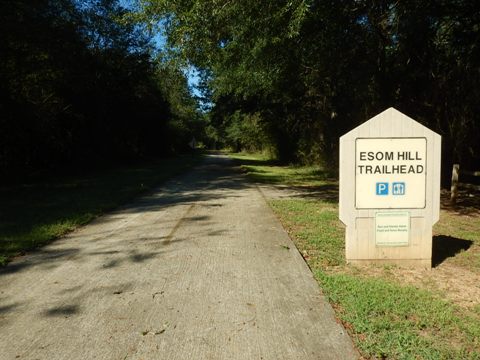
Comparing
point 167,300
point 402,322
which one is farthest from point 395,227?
point 167,300

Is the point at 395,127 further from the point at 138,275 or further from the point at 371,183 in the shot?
the point at 138,275

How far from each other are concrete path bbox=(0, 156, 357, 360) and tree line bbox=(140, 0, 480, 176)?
4.81 m

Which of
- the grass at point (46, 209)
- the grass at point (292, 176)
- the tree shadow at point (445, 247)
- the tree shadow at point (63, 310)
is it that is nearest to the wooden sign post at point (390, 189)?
the tree shadow at point (445, 247)

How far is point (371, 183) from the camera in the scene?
18.1 feet

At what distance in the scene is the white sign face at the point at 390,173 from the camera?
18.0 feet

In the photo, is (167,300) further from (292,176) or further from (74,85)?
(74,85)

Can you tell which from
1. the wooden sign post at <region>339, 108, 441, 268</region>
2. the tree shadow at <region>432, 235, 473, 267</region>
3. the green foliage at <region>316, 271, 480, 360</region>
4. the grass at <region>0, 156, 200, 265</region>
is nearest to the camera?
the green foliage at <region>316, 271, 480, 360</region>

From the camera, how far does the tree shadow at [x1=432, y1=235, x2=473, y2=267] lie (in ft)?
19.4

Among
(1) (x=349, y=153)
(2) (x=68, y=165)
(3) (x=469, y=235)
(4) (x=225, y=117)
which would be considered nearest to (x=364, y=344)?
(1) (x=349, y=153)

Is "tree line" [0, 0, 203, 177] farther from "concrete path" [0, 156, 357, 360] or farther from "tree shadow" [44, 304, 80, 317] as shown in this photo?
"tree shadow" [44, 304, 80, 317]

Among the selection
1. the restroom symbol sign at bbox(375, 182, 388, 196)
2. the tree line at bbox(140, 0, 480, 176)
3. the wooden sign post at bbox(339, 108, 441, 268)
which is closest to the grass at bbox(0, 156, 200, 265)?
the tree line at bbox(140, 0, 480, 176)

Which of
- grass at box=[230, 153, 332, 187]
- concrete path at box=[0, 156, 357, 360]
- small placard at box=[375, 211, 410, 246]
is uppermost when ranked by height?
small placard at box=[375, 211, 410, 246]

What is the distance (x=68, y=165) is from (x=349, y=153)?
20503mm

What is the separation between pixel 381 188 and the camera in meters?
5.52
